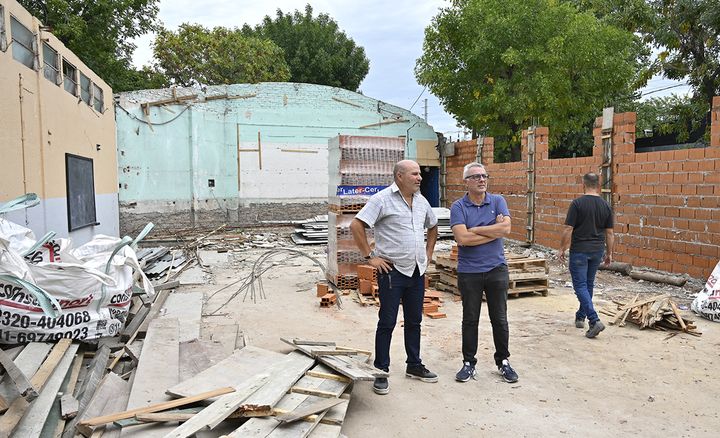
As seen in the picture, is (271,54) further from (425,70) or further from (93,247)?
(93,247)

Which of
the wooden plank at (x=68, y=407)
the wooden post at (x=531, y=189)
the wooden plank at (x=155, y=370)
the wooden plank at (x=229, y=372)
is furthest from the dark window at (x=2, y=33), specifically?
the wooden post at (x=531, y=189)

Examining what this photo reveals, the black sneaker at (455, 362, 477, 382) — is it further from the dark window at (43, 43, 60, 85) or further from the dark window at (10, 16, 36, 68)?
the dark window at (43, 43, 60, 85)

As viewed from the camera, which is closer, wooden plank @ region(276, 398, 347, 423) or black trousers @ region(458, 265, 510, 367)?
wooden plank @ region(276, 398, 347, 423)

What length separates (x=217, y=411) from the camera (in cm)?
343

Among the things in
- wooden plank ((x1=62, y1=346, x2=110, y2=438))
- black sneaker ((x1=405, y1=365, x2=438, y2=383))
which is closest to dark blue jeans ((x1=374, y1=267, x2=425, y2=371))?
black sneaker ((x1=405, y1=365, x2=438, y2=383))

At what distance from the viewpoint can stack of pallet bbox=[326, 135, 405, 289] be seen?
8.55m

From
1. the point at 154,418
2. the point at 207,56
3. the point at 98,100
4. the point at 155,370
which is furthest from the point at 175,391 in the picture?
the point at 207,56

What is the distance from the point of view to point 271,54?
28.2 m

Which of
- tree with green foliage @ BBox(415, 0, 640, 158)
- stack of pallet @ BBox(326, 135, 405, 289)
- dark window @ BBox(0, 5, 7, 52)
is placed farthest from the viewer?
tree with green foliage @ BBox(415, 0, 640, 158)

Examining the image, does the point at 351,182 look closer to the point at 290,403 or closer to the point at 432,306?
the point at 432,306

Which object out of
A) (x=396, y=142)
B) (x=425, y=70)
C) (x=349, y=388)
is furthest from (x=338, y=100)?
(x=349, y=388)

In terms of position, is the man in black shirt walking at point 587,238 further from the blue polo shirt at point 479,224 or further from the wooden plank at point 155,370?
the wooden plank at point 155,370

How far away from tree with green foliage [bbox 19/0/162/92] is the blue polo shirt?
17144mm

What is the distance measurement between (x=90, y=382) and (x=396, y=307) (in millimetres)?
2528
